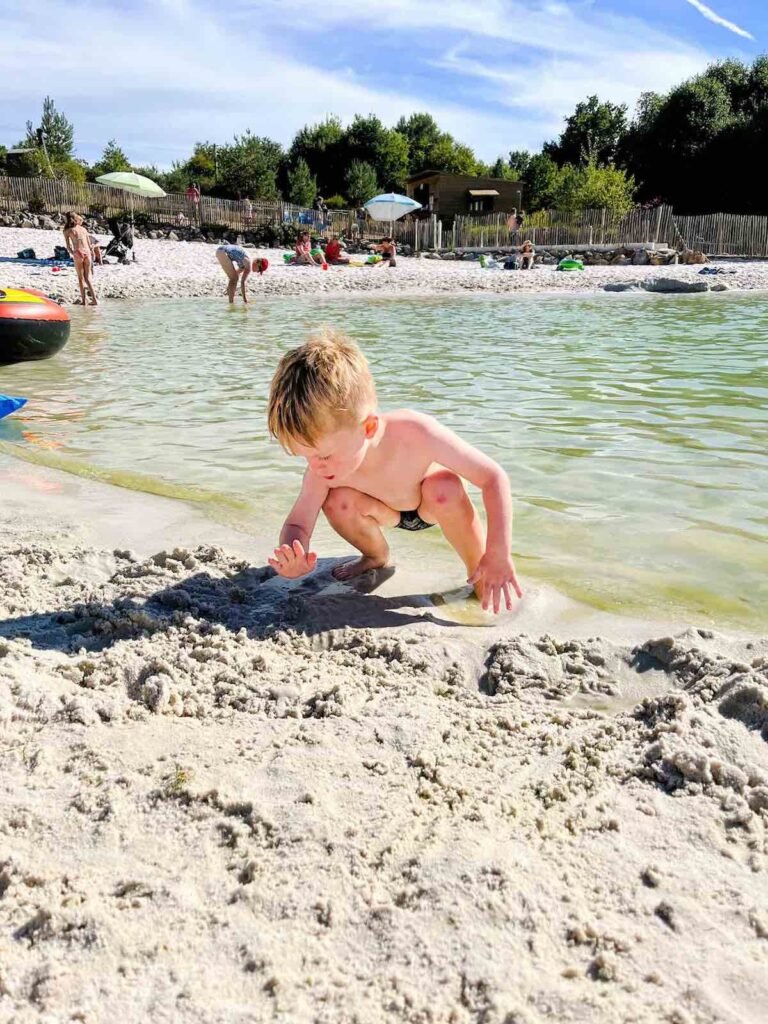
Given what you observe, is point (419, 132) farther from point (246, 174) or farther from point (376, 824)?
point (376, 824)

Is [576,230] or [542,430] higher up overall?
[576,230]

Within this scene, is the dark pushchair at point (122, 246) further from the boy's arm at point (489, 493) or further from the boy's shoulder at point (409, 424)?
the boy's arm at point (489, 493)

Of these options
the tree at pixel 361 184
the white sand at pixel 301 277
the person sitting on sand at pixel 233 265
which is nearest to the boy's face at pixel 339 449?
the person sitting on sand at pixel 233 265

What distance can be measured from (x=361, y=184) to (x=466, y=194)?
36.5ft

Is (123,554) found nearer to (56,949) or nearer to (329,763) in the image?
(329,763)

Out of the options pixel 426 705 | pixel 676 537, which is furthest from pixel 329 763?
Result: pixel 676 537

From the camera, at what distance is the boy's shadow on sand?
2543 millimetres

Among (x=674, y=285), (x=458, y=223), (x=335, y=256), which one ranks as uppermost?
(x=458, y=223)

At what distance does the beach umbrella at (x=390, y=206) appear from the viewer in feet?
109

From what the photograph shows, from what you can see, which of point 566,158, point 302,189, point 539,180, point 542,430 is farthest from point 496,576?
point 566,158

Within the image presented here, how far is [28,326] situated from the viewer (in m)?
8.71

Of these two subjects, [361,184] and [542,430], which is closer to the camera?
[542,430]

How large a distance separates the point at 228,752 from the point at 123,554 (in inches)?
59.5

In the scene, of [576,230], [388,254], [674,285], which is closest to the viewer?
[674,285]
